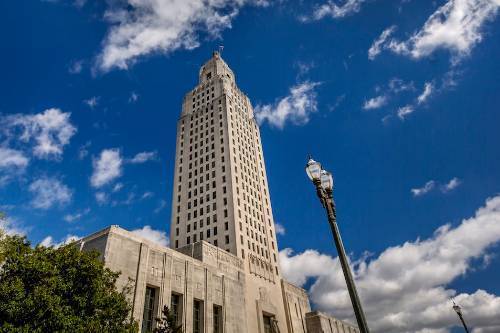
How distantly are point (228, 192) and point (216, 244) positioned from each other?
10417 mm

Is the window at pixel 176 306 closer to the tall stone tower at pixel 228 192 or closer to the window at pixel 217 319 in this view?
the window at pixel 217 319

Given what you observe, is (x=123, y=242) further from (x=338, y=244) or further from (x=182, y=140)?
(x=182, y=140)

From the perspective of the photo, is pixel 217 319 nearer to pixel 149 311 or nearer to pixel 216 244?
pixel 149 311

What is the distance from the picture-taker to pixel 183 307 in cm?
4181

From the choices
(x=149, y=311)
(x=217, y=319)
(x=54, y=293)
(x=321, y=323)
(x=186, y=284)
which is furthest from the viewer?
(x=321, y=323)

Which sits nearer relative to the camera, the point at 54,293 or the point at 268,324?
the point at 54,293

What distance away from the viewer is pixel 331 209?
12047 millimetres

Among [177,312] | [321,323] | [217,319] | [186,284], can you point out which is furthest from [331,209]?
[321,323]

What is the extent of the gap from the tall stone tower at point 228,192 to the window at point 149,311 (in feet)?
62.7

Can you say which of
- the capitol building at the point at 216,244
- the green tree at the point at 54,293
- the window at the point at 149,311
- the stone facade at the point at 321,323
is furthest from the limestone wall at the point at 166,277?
the stone facade at the point at 321,323

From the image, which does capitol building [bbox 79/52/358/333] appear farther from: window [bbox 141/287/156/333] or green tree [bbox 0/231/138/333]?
green tree [bbox 0/231/138/333]

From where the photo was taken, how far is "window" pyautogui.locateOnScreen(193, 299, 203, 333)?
43219 millimetres

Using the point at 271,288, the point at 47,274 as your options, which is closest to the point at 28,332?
the point at 47,274

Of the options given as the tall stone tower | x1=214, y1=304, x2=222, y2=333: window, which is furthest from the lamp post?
the tall stone tower
